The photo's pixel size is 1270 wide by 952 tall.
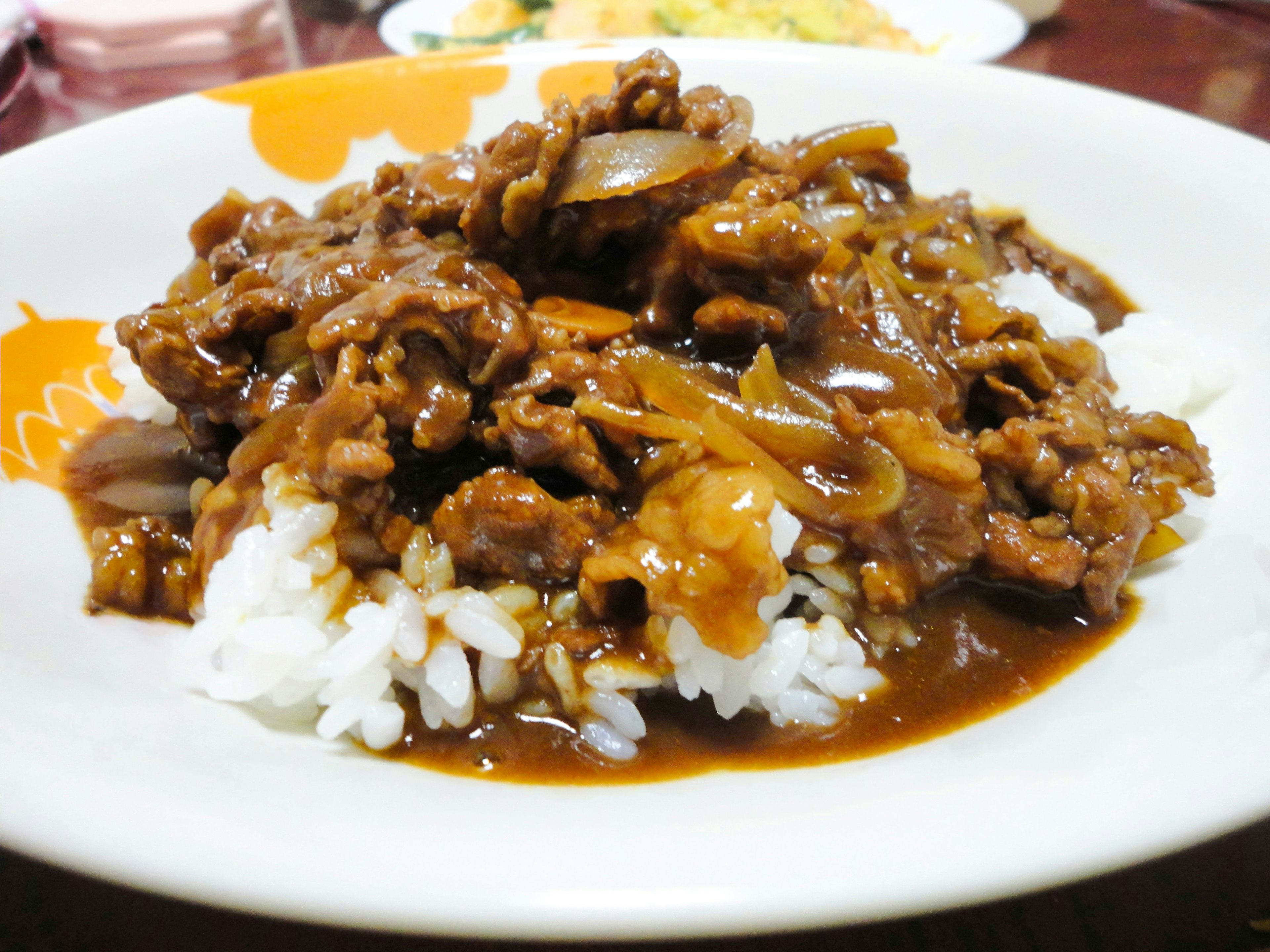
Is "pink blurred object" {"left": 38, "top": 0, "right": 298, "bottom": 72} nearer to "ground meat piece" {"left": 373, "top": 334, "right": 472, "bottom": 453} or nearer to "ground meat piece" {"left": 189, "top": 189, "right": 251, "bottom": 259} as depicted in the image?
"ground meat piece" {"left": 189, "top": 189, "right": 251, "bottom": 259}

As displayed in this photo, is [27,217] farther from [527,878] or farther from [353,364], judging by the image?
[527,878]

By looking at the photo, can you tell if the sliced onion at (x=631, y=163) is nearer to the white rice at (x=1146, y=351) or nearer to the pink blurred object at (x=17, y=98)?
the white rice at (x=1146, y=351)

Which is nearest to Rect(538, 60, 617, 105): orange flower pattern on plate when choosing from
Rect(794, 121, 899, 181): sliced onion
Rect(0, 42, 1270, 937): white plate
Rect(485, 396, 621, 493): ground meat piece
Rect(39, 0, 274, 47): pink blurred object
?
Rect(794, 121, 899, 181): sliced onion

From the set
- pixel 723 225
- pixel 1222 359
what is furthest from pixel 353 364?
pixel 1222 359

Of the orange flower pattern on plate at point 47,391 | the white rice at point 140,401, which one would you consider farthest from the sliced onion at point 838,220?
the orange flower pattern on plate at point 47,391

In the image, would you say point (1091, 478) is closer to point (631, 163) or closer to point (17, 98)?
point (631, 163)

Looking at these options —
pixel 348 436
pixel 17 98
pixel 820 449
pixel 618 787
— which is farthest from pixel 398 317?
pixel 17 98

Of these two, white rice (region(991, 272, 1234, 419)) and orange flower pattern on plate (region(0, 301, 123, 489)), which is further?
white rice (region(991, 272, 1234, 419))
